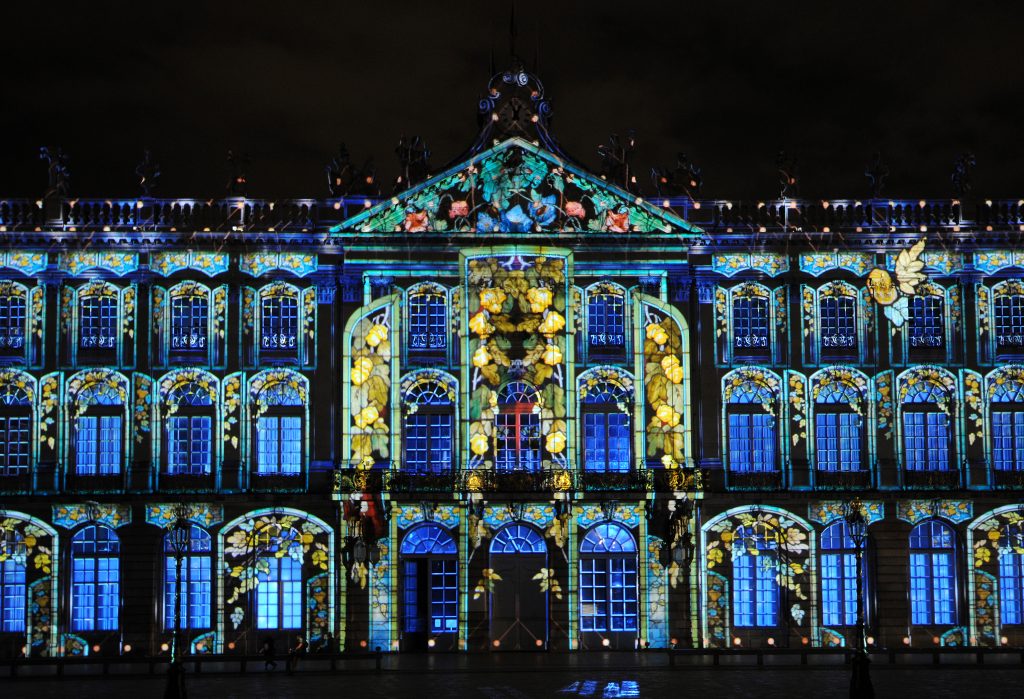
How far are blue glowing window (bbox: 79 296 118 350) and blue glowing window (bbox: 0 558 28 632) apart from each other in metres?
6.64

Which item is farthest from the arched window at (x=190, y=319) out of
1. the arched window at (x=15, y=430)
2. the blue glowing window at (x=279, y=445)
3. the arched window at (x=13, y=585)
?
the arched window at (x=13, y=585)

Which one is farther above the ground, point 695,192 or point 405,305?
point 695,192

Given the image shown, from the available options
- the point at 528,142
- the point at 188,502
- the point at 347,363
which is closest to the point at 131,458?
the point at 188,502

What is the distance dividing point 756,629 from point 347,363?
1410 cm

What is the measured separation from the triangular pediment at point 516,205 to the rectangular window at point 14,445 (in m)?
10.9

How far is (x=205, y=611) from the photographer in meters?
49.0

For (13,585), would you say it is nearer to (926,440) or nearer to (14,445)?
(14,445)

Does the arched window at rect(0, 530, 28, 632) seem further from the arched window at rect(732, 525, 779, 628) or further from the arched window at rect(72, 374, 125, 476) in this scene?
the arched window at rect(732, 525, 779, 628)

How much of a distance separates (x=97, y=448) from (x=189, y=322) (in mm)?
4513

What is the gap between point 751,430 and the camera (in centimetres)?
5028

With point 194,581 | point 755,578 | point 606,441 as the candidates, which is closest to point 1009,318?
point 755,578

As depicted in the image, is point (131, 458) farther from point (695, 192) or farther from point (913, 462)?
point (913, 462)

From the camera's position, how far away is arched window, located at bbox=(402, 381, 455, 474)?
49656mm

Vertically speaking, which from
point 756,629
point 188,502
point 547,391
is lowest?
point 756,629
